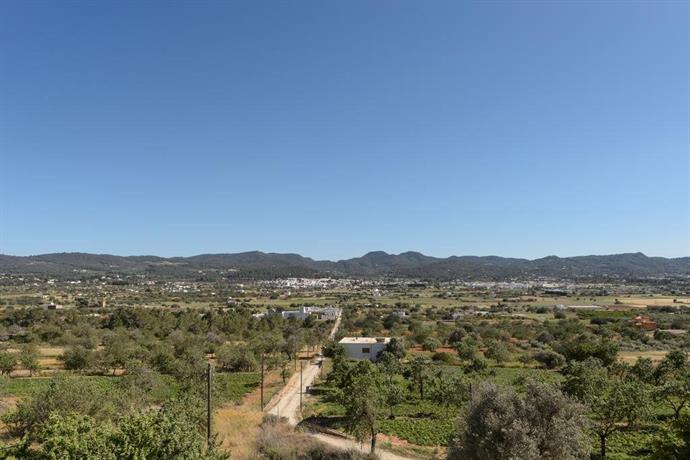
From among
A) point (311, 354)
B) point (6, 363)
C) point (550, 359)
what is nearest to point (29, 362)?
point (6, 363)

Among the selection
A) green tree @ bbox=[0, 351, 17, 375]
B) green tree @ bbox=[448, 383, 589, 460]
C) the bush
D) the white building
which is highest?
green tree @ bbox=[448, 383, 589, 460]

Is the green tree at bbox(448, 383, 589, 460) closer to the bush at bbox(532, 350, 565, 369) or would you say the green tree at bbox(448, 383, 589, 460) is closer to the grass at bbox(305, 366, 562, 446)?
the grass at bbox(305, 366, 562, 446)

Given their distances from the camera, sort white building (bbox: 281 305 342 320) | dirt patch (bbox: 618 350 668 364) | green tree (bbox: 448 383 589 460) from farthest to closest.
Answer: white building (bbox: 281 305 342 320), dirt patch (bbox: 618 350 668 364), green tree (bbox: 448 383 589 460)

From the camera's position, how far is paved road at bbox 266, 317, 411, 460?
2873 cm

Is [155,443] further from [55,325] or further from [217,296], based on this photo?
[217,296]

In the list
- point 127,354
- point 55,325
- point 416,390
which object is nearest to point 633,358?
point 416,390

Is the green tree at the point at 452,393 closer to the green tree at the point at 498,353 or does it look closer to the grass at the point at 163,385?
the grass at the point at 163,385

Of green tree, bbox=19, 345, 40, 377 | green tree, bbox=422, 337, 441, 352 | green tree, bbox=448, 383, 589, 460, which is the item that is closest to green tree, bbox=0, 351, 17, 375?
green tree, bbox=19, 345, 40, 377

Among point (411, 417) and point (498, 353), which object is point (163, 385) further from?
Result: point (498, 353)

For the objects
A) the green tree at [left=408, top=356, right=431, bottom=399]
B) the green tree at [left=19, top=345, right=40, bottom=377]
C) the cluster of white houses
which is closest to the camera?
the green tree at [left=408, top=356, right=431, bottom=399]

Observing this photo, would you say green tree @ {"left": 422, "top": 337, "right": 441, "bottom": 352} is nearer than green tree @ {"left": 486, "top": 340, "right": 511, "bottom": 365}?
No

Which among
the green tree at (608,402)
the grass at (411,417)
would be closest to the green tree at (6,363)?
the grass at (411,417)

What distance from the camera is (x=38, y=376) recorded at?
55406mm

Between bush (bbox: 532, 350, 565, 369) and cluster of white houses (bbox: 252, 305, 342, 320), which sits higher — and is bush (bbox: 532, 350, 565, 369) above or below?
below
